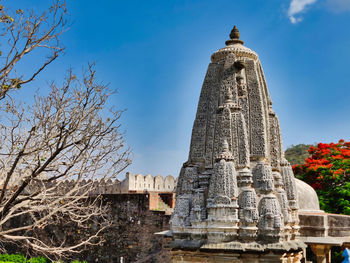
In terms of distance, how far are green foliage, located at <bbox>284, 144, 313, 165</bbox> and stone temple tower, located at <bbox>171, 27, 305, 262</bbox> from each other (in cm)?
3129

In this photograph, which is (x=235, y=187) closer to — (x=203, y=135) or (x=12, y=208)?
(x=203, y=135)

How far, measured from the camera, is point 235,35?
819 cm

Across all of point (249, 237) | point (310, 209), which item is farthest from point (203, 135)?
point (310, 209)

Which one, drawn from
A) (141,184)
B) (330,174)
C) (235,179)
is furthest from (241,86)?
(141,184)

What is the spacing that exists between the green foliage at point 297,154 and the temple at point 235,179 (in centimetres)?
3131

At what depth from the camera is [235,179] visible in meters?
6.74

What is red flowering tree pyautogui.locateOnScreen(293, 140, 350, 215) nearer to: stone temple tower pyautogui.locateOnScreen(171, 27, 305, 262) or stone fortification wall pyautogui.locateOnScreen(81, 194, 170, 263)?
stone fortification wall pyautogui.locateOnScreen(81, 194, 170, 263)

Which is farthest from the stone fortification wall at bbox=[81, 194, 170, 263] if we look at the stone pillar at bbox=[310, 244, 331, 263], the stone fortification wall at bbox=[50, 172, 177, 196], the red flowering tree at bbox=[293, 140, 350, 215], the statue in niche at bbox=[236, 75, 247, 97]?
the statue in niche at bbox=[236, 75, 247, 97]

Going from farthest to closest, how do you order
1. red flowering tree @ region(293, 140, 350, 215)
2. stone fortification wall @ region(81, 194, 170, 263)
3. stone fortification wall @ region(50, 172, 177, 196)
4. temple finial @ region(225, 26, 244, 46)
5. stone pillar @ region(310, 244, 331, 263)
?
stone fortification wall @ region(50, 172, 177, 196), stone fortification wall @ region(81, 194, 170, 263), red flowering tree @ region(293, 140, 350, 215), stone pillar @ region(310, 244, 331, 263), temple finial @ region(225, 26, 244, 46)

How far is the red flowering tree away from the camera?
15.3 m

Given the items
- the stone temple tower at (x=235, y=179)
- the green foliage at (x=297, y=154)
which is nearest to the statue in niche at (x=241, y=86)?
the stone temple tower at (x=235, y=179)

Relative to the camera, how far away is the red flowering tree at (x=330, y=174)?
15.3 m

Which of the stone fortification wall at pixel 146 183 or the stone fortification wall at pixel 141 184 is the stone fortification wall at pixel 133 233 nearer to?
the stone fortification wall at pixel 141 184

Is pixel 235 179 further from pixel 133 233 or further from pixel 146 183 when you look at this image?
pixel 146 183
